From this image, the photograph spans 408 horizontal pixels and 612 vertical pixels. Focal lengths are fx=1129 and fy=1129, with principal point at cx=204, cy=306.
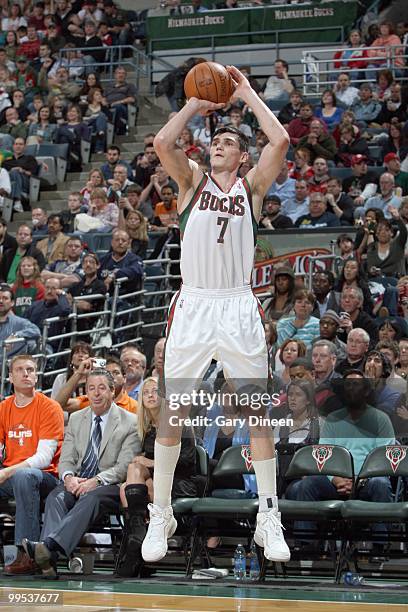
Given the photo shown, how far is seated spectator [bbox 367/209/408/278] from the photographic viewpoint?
11789 mm

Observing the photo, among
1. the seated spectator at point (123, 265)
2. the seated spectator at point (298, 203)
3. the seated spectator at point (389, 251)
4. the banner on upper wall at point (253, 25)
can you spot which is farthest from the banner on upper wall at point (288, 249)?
the banner on upper wall at point (253, 25)

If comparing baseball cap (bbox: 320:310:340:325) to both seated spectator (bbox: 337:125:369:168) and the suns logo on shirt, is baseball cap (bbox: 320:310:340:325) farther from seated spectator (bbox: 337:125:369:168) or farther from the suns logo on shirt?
seated spectator (bbox: 337:125:369:168)

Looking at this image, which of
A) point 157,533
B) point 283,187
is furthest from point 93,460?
point 283,187

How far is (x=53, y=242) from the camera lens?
14398 millimetres

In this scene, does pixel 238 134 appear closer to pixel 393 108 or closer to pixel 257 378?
pixel 257 378

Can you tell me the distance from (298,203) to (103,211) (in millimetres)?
2581

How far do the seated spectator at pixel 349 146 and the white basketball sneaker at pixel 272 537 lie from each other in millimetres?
9077

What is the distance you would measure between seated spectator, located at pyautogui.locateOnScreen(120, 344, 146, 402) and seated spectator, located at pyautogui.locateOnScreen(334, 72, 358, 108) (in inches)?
290

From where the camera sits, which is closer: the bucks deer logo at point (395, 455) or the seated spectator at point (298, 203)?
the bucks deer logo at point (395, 455)

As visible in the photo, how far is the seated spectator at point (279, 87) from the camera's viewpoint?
56.0ft

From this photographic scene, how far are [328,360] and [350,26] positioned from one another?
34.9ft

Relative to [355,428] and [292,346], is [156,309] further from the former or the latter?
[355,428]

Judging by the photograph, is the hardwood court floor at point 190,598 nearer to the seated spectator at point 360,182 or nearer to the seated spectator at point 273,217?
the seated spectator at point 273,217

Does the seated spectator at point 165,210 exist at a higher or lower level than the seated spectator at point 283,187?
lower
